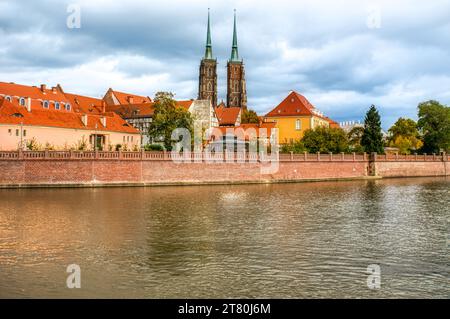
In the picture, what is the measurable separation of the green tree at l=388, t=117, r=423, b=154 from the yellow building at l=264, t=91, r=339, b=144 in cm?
1800


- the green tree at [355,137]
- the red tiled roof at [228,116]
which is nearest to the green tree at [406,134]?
the green tree at [355,137]

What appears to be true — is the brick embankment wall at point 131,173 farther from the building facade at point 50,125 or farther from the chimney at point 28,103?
the chimney at point 28,103

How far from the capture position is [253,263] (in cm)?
1491

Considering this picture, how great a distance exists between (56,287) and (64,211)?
17.2 meters

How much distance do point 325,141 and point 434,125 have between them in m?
35.1

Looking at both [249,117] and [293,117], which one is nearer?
[293,117]

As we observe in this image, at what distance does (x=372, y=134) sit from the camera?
82.2 meters

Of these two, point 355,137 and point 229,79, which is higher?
point 229,79

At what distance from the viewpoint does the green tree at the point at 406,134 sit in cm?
10221

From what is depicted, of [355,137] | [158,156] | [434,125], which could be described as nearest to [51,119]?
[158,156]

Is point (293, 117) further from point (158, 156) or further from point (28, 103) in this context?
point (28, 103)

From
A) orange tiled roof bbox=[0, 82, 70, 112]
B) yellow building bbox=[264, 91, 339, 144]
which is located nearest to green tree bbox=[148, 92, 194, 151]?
orange tiled roof bbox=[0, 82, 70, 112]

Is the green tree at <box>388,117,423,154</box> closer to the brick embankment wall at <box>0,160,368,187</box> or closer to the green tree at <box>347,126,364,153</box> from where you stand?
the green tree at <box>347,126,364,153</box>
